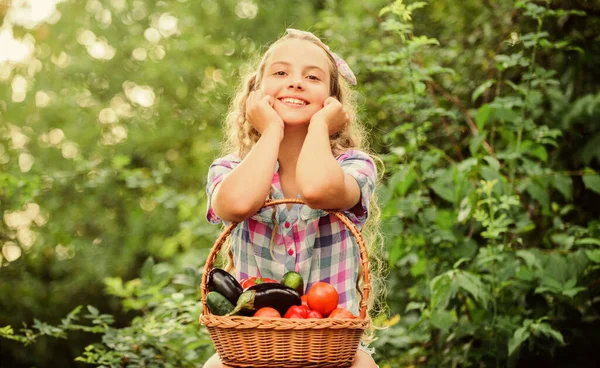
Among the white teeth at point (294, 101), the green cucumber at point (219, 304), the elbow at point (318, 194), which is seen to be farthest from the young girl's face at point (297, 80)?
the green cucumber at point (219, 304)

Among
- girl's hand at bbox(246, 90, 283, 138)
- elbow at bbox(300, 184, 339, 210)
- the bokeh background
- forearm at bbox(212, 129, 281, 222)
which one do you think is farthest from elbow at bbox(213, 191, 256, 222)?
the bokeh background

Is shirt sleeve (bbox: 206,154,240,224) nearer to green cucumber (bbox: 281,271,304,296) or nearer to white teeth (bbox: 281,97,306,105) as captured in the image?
white teeth (bbox: 281,97,306,105)

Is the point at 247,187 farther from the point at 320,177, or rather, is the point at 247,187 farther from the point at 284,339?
the point at 284,339

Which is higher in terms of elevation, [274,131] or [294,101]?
[294,101]

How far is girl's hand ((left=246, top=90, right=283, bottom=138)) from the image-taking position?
2.20m

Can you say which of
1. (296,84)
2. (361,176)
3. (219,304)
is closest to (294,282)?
(219,304)

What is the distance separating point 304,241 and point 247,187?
1.33ft

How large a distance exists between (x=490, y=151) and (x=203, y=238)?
239 centimetres

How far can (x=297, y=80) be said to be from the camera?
2336 mm

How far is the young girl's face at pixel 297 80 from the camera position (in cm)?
232

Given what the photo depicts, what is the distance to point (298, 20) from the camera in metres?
6.29

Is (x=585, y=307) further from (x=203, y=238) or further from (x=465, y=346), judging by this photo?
(x=203, y=238)

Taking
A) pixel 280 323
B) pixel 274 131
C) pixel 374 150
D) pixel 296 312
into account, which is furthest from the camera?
pixel 374 150

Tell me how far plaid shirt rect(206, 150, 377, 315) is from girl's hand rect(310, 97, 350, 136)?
0.15 metres
